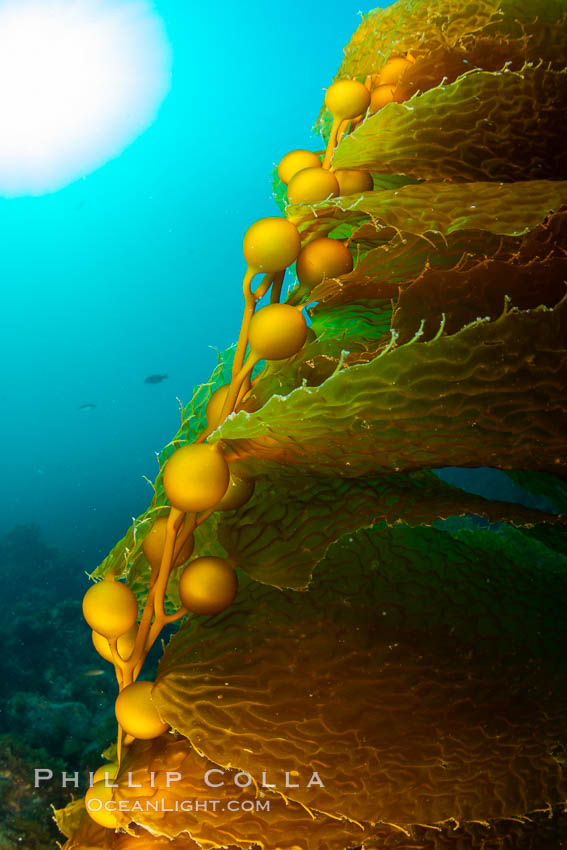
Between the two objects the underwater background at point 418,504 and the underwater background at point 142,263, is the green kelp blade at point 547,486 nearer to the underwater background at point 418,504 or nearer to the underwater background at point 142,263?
the underwater background at point 418,504

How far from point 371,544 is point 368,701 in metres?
0.11

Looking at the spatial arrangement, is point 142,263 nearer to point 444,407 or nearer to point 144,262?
point 144,262

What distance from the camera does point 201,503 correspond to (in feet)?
0.99

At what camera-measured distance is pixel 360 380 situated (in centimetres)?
26

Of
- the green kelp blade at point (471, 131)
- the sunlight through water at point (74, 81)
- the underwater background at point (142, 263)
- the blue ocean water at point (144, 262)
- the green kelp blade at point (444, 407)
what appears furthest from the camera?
the blue ocean water at point (144, 262)

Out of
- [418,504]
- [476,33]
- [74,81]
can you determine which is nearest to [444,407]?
[418,504]

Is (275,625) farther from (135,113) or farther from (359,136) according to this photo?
(135,113)

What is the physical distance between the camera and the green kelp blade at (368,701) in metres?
0.29

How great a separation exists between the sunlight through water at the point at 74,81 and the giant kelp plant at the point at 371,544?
20970mm

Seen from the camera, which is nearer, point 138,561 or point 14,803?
point 138,561

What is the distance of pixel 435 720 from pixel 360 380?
0.70ft

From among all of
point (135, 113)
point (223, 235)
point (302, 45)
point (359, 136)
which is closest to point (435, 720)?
point (359, 136)

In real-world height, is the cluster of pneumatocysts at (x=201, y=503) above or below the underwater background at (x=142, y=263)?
below

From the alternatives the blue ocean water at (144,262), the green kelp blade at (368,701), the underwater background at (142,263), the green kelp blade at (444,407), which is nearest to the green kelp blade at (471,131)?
the green kelp blade at (444,407)
